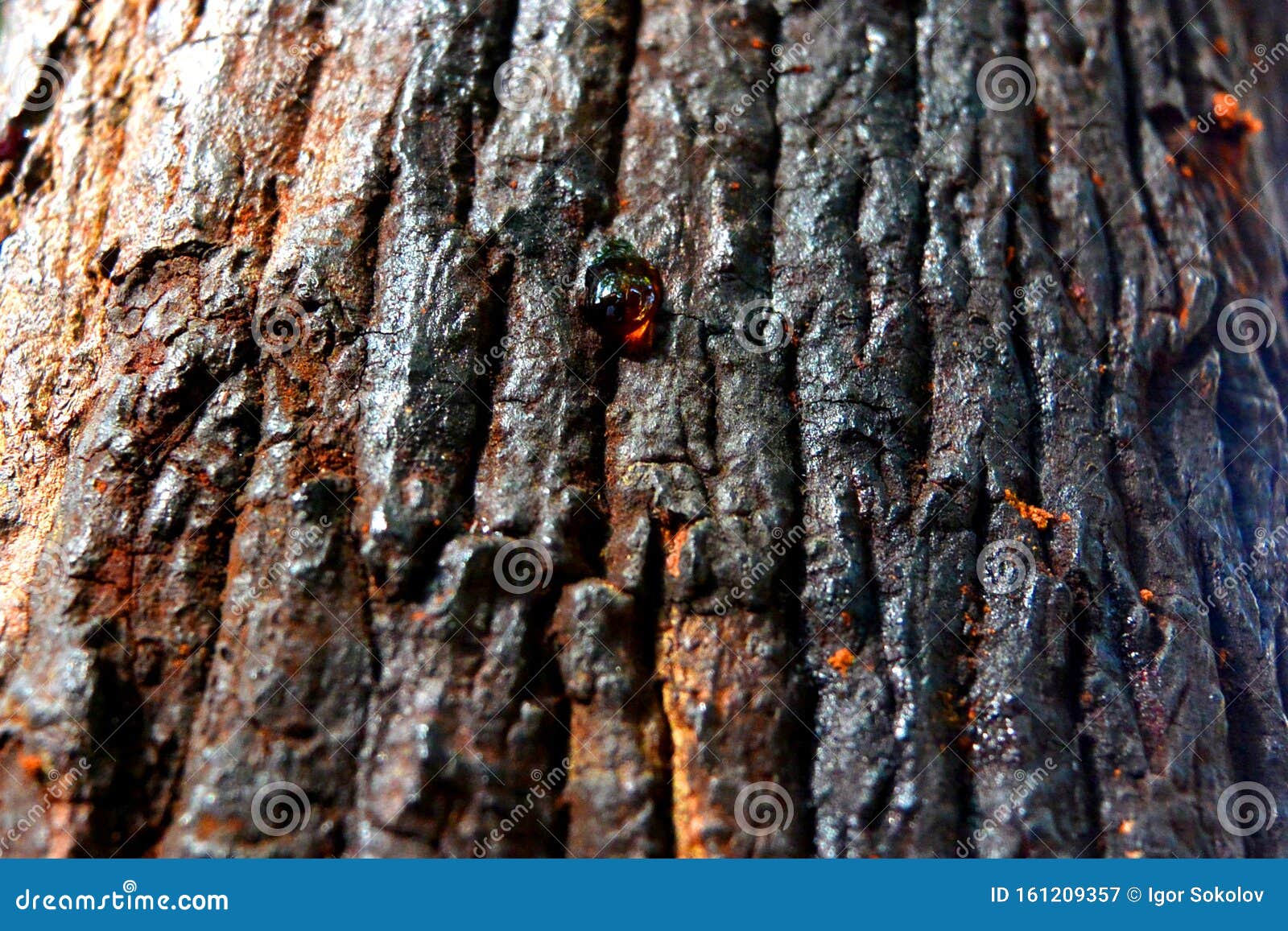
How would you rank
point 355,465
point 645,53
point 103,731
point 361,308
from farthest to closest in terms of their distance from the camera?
point 645,53
point 361,308
point 355,465
point 103,731

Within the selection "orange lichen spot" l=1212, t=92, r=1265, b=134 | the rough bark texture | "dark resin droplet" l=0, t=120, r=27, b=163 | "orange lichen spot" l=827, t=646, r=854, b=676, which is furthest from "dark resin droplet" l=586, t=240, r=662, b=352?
"orange lichen spot" l=1212, t=92, r=1265, b=134

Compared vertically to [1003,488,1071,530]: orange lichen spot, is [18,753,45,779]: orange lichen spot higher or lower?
lower

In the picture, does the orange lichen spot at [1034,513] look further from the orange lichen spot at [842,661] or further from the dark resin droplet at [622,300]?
the dark resin droplet at [622,300]

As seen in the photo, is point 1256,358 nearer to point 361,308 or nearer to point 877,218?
point 877,218

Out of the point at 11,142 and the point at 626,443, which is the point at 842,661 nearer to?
the point at 626,443

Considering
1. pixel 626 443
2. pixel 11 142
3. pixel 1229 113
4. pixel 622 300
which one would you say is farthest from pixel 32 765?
pixel 1229 113

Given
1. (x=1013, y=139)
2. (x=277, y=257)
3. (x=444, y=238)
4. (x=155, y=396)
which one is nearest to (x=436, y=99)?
(x=444, y=238)

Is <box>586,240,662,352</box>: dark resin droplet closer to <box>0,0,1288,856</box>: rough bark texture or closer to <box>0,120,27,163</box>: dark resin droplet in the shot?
<box>0,0,1288,856</box>: rough bark texture
